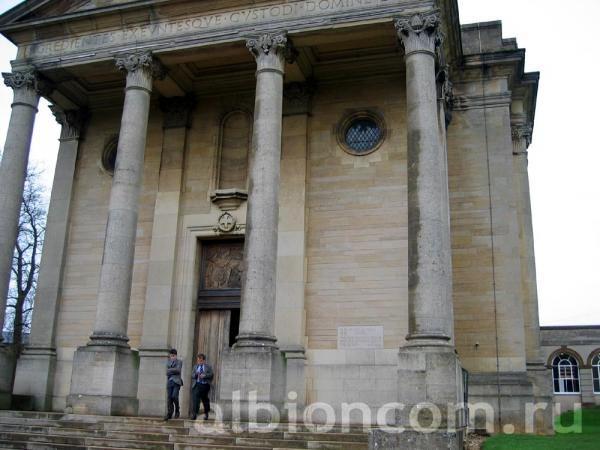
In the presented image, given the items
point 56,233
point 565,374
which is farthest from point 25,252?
point 565,374

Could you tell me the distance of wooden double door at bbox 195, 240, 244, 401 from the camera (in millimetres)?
19672

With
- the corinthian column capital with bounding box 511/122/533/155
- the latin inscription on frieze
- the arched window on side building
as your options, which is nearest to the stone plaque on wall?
the latin inscription on frieze

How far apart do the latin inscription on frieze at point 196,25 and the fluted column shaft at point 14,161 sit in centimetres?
105

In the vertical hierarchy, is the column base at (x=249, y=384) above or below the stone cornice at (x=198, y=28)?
below

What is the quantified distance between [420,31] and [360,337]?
8224mm

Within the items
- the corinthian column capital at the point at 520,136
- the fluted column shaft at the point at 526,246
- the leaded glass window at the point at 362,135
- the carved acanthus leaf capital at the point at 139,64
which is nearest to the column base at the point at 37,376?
the carved acanthus leaf capital at the point at 139,64

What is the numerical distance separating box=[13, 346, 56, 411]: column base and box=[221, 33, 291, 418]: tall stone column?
24.7 ft

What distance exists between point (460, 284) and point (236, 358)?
7.65 meters

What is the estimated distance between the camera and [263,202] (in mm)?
16438

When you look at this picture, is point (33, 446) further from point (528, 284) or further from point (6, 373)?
point (528, 284)

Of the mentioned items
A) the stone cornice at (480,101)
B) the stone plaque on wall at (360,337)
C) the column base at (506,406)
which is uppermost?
the stone cornice at (480,101)

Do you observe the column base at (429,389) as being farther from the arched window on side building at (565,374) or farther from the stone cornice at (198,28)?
the arched window on side building at (565,374)

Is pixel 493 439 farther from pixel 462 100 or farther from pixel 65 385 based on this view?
pixel 65 385

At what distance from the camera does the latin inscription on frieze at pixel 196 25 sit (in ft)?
57.6
